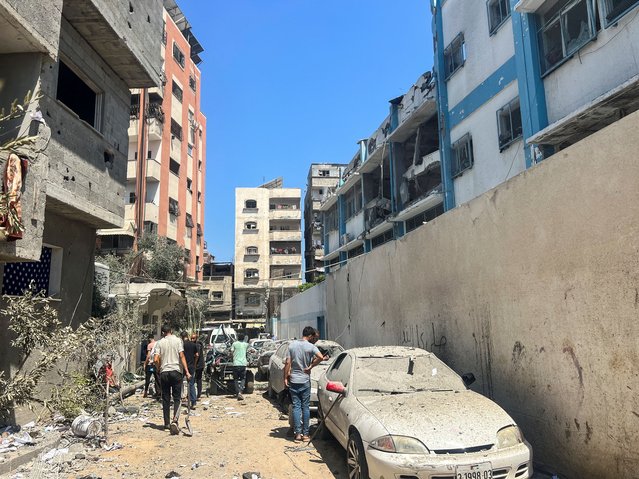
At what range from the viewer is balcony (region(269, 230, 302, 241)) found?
61.2 metres

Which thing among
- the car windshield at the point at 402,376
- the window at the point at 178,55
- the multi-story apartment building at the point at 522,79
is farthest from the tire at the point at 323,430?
the window at the point at 178,55

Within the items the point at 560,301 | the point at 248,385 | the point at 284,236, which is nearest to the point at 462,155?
the point at 248,385

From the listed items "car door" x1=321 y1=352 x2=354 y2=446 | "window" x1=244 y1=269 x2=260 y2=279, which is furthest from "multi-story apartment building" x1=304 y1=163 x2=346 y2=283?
"car door" x1=321 y1=352 x2=354 y2=446

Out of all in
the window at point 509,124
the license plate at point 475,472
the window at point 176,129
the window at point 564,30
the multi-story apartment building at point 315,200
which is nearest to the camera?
the license plate at point 475,472

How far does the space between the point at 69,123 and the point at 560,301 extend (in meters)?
9.45

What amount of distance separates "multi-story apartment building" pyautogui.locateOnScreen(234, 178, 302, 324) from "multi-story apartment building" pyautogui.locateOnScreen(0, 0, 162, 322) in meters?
45.5

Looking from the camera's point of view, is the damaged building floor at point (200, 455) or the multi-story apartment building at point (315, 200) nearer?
the damaged building floor at point (200, 455)

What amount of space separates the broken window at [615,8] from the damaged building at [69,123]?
33.4 ft

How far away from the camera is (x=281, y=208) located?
62.9 meters

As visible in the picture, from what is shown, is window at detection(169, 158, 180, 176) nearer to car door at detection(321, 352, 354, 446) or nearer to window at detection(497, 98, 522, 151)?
→ window at detection(497, 98, 522, 151)

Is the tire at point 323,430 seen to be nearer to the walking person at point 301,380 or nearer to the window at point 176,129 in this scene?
the walking person at point 301,380

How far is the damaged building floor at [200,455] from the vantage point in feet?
20.3

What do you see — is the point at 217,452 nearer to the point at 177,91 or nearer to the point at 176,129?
the point at 176,129

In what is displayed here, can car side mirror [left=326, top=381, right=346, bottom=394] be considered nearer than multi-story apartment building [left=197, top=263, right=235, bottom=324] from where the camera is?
Yes
